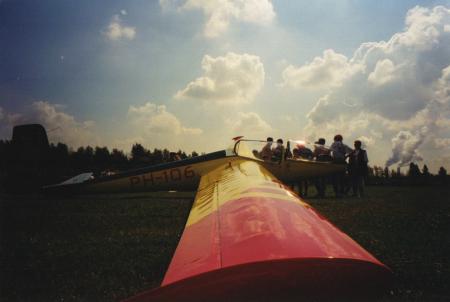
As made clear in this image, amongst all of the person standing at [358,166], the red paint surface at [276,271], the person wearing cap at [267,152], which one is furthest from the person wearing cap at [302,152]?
the red paint surface at [276,271]

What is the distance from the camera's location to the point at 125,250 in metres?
3.93

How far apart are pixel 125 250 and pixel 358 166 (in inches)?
353

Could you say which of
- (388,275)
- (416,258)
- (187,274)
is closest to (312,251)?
(388,275)

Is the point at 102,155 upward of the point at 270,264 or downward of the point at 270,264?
upward

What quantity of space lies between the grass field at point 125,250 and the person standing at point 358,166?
12.3ft

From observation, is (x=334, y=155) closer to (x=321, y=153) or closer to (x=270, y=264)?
(x=321, y=153)

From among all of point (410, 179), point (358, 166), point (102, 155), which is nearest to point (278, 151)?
point (358, 166)

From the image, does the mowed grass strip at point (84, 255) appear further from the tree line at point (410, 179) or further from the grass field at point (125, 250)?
the tree line at point (410, 179)

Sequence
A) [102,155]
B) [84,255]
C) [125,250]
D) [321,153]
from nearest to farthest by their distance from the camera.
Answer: [84,255] < [125,250] < [321,153] < [102,155]

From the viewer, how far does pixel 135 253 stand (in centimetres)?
379

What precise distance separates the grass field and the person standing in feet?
12.3

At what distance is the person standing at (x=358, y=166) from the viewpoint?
10320 millimetres

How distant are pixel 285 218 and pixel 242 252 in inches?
21.5

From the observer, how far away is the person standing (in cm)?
1032
